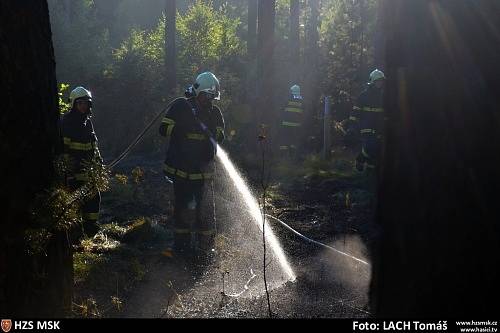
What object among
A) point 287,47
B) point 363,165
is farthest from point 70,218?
point 287,47

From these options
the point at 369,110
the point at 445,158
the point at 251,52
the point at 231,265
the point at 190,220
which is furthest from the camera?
the point at 251,52

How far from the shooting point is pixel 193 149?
25.0ft

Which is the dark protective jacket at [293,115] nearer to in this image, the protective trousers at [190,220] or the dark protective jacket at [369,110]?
the dark protective jacket at [369,110]

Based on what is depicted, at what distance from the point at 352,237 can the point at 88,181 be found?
420 cm

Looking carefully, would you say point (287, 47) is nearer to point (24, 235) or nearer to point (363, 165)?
point (363, 165)

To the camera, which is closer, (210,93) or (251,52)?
(210,93)

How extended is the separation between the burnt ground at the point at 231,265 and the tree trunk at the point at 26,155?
0.59 metres

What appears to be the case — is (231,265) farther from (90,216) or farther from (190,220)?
(90,216)

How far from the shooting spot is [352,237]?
7.76m

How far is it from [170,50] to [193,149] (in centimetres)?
1697

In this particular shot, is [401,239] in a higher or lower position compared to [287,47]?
lower

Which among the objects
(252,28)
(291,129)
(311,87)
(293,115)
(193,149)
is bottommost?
(193,149)

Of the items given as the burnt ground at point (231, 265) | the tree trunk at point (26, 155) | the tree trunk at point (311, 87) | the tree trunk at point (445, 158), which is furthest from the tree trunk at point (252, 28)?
the tree trunk at point (445, 158)

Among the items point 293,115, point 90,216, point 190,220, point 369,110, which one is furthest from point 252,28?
point 190,220
